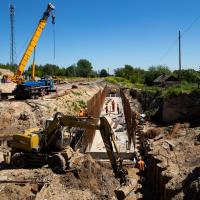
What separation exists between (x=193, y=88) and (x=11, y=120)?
16396 millimetres

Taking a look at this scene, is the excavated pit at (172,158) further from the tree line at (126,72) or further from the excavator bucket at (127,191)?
the tree line at (126,72)

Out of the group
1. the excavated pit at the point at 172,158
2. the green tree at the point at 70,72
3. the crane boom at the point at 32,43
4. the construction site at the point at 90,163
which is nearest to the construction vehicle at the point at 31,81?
the crane boom at the point at 32,43

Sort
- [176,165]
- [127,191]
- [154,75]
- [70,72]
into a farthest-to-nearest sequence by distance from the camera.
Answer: [70,72] < [154,75] < [176,165] < [127,191]

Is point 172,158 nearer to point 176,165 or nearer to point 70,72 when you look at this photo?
point 176,165

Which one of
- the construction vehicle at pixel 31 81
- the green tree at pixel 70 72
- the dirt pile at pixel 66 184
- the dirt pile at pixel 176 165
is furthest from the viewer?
the green tree at pixel 70 72

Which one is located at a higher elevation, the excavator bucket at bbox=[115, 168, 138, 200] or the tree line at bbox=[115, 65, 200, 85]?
the tree line at bbox=[115, 65, 200, 85]

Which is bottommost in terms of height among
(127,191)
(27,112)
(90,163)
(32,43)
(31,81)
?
(127,191)

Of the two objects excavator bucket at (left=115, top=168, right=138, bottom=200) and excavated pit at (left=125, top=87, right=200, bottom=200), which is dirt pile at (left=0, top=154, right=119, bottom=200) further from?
excavated pit at (left=125, top=87, right=200, bottom=200)

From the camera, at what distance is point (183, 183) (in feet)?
38.9

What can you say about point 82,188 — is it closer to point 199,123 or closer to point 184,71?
point 199,123

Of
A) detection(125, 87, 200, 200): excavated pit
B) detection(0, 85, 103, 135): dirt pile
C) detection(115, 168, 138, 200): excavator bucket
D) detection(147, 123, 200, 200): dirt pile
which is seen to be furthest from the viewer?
detection(0, 85, 103, 135): dirt pile

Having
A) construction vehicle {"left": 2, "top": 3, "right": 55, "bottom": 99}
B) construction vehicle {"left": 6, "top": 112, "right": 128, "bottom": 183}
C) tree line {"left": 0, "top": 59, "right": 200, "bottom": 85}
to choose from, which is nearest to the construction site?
construction vehicle {"left": 6, "top": 112, "right": 128, "bottom": 183}

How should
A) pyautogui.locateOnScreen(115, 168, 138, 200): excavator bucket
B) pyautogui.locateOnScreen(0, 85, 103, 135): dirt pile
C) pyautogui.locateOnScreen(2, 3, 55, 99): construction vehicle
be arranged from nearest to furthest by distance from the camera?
pyautogui.locateOnScreen(115, 168, 138, 200): excavator bucket
pyautogui.locateOnScreen(0, 85, 103, 135): dirt pile
pyautogui.locateOnScreen(2, 3, 55, 99): construction vehicle

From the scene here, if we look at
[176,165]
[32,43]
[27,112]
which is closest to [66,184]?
[176,165]
